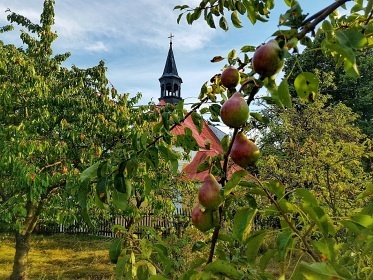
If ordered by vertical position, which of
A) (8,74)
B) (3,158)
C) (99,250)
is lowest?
(99,250)

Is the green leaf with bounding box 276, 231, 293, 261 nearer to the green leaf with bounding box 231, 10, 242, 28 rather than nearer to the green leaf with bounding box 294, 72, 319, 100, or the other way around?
the green leaf with bounding box 294, 72, 319, 100

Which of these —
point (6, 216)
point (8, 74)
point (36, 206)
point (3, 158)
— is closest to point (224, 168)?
point (3, 158)

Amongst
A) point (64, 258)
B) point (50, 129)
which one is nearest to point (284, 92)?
point (50, 129)

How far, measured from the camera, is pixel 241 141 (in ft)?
1.97

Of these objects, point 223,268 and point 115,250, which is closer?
point 223,268

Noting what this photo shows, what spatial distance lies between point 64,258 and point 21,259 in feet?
7.66

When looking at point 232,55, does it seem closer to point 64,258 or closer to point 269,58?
point 269,58

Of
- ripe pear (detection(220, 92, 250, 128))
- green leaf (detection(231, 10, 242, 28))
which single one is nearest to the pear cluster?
ripe pear (detection(220, 92, 250, 128))

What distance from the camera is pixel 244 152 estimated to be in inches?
23.2

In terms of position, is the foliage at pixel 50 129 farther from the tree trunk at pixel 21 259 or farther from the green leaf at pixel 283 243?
the green leaf at pixel 283 243

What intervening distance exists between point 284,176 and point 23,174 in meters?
4.02

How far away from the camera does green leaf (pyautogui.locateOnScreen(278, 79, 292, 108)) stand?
0.49 m

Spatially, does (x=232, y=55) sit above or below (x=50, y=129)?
below

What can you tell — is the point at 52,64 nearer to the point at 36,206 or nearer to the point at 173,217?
the point at 36,206
